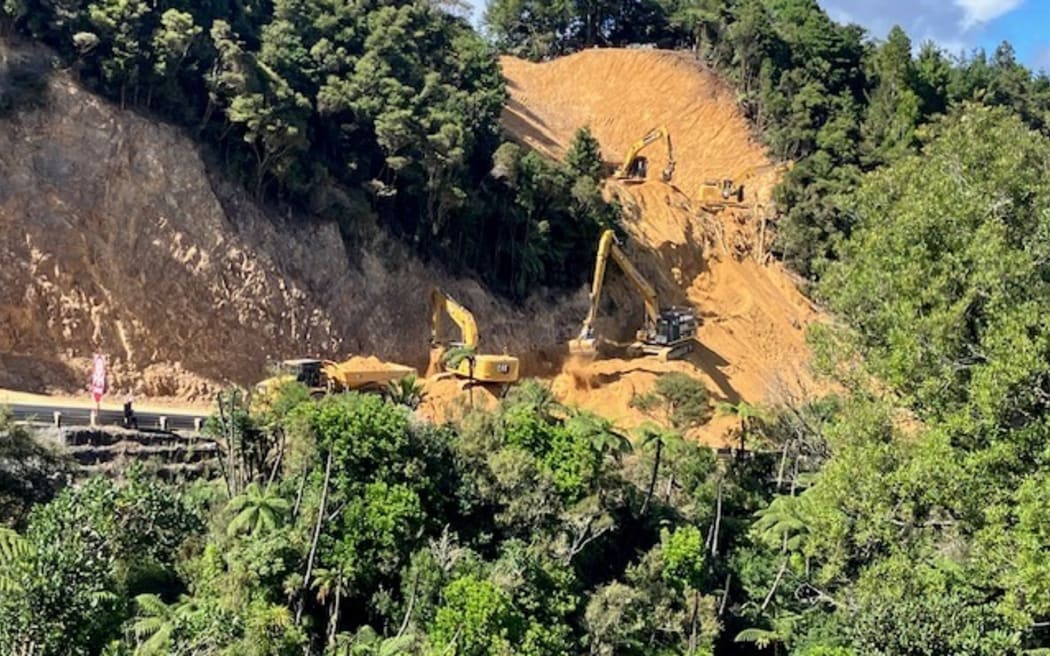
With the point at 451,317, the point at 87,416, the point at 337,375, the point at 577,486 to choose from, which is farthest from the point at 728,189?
the point at 87,416

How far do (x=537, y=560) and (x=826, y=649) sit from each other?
23.9 feet

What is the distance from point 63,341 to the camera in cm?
3700

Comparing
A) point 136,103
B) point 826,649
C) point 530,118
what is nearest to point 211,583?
point 826,649

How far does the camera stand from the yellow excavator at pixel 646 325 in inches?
1957

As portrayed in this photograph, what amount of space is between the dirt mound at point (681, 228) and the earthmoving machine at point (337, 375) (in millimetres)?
10107

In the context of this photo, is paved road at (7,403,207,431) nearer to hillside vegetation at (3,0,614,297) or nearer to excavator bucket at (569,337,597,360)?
hillside vegetation at (3,0,614,297)

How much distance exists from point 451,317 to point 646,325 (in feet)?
37.1

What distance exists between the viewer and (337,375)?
123 ft

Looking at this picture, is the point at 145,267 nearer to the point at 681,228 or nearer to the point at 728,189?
the point at 681,228

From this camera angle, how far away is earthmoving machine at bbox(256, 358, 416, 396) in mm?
36812

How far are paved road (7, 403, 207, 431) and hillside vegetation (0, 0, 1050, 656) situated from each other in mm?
3100

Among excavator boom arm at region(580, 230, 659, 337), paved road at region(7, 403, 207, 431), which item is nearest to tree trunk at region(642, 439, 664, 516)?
paved road at region(7, 403, 207, 431)

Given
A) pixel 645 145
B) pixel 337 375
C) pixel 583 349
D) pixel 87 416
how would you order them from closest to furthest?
1. pixel 87 416
2. pixel 337 375
3. pixel 583 349
4. pixel 645 145

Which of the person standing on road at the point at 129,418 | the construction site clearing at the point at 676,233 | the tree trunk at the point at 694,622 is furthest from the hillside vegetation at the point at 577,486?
the construction site clearing at the point at 676,233
